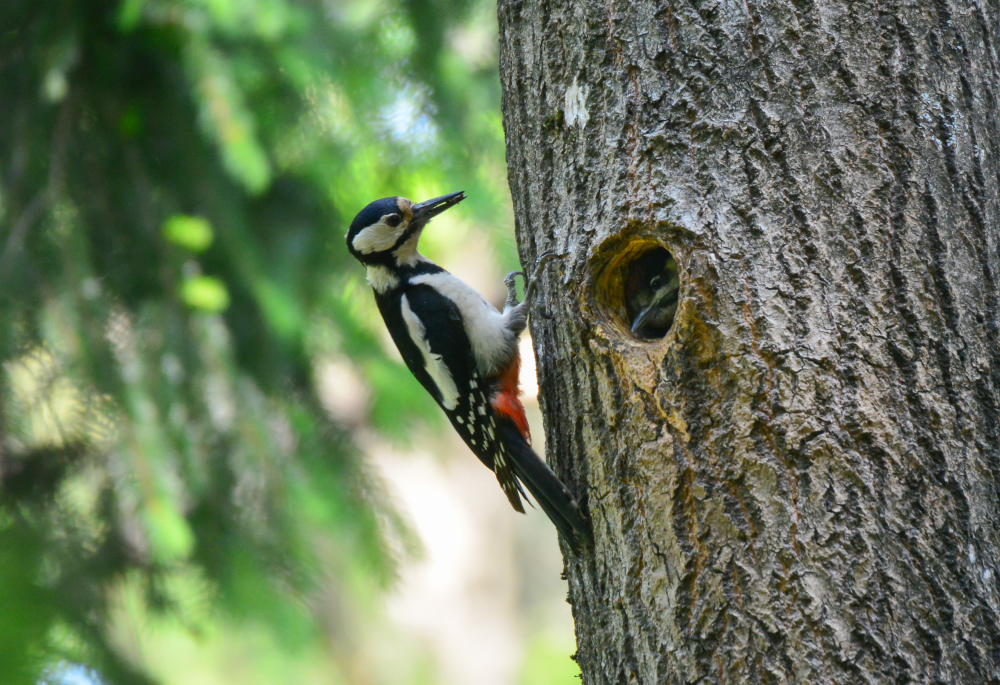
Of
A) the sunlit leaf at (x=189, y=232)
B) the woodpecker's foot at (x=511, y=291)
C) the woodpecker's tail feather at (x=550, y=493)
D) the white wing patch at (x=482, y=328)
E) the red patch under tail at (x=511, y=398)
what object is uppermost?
the sunlit leaf at (x=189, y=232)

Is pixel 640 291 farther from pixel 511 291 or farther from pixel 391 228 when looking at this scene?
pixel 391 228

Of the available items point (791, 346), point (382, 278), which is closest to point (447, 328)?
point (382, 278)

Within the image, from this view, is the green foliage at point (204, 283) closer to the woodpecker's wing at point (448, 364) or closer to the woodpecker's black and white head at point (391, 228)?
the woodpecker's black and white head at point (391, 228)

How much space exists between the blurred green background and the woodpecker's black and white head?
5.7 inches

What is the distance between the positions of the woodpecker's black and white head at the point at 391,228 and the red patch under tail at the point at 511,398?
679 millimetres

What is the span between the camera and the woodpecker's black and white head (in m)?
3.02

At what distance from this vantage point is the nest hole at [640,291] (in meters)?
1.85

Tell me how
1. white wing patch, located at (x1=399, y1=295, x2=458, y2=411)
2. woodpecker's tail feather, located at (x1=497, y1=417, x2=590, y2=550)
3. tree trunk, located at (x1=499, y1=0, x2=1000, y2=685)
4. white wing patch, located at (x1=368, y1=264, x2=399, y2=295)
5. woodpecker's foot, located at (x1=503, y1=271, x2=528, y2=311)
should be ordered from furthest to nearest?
white wing patch, located at (x1=368, y1=264, x2=399, y2=295)
woodpecker's foot, located at (x1=503, y1=271, x2=528, y2=311)
white wing patch, located at (x1=399, y1=295, x2=458, y2=411)
woodpecker's tail feather, located at (x1=497, y1=417, x2=590, y2=550)
tree trunk, located at (x1=499, y1=0, x2=1000, y2=685)

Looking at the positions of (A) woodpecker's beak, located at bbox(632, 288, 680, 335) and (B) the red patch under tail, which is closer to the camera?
(A) woodpecker's beak, located at bbox(632, 288, 680, 335)

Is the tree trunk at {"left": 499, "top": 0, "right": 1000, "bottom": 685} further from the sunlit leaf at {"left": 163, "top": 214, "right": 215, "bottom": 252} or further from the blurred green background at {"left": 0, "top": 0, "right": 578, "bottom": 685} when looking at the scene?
the sunlit leaf at {"left": 163, "top": 214, "right": 215, "bottom": 252}

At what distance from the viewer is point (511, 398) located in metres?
2.85

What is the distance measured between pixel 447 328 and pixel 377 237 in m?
0.48

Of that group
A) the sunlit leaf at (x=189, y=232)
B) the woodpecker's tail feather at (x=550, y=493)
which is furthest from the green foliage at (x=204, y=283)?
the woodpecker's tail feather at (x=550, y=493)

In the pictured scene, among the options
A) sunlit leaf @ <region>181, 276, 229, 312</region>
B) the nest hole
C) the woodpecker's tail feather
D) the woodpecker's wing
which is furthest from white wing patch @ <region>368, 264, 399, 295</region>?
the nest hole
